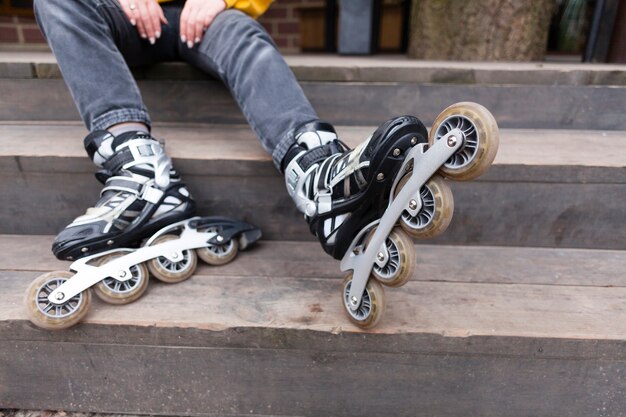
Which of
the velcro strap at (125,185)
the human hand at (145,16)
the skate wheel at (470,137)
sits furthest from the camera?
the human hand at (145,16)

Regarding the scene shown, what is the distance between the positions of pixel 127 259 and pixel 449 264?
65 centimetres

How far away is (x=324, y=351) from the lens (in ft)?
2.40

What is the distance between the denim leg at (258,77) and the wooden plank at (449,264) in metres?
0.21

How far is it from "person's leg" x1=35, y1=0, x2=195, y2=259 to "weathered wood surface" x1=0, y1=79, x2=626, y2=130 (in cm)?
29

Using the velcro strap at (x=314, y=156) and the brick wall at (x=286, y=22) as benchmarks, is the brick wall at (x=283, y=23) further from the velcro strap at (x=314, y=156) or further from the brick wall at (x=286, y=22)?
the velcro strap at (x=314, y=156)

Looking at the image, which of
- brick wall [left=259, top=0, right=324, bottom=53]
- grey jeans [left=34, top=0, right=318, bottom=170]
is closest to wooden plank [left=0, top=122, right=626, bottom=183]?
grey jeans [left=34, top=0, right=318, bottom=170]

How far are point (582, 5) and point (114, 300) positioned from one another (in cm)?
300

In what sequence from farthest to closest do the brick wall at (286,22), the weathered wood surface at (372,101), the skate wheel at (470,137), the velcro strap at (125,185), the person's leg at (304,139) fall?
the brick wall at (286,22) → the weathered wood surface at (372,101) → the velcro strap at (125,185) → the person's leg at (304,139) → the skate wheel at (470,137)

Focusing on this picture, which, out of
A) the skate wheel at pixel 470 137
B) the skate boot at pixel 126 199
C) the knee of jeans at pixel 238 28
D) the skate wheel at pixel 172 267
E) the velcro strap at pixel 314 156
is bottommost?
the skate wheel at pixel 172 267

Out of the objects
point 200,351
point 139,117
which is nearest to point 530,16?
point 139,117

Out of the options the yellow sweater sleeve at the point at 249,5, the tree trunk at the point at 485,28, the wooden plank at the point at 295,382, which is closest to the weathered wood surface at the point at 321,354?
the wooden plank at the point at 295,382

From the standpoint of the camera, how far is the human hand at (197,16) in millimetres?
1055

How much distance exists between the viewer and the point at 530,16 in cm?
147

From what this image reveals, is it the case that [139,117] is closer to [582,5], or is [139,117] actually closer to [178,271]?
[178,271]
